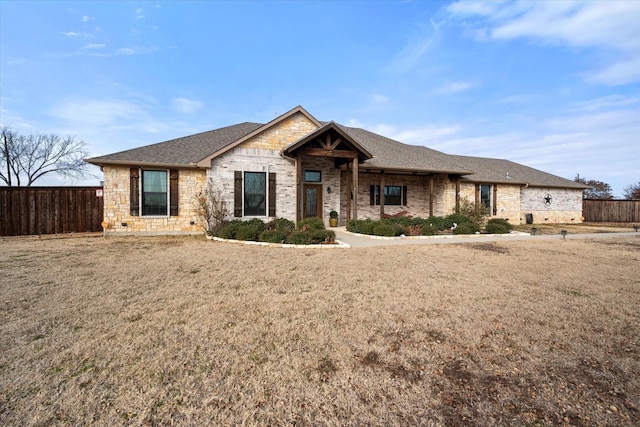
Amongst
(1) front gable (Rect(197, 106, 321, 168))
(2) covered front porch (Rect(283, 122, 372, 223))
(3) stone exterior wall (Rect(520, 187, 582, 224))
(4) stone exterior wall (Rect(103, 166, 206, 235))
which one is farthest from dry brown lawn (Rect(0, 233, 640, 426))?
(3) stone exterior wall (Rect(520, 187, 582, 224))

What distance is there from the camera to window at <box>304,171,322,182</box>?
47.4ft

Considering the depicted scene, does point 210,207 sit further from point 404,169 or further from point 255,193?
point 404,169

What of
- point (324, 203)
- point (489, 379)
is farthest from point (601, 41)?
point (489, 379)

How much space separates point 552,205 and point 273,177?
22214 millimetres

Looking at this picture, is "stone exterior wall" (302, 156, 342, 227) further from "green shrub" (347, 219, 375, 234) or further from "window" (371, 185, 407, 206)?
"window" (371, 185, 407, 206)

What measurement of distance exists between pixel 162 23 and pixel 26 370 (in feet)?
44.4

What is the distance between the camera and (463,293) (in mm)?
4535

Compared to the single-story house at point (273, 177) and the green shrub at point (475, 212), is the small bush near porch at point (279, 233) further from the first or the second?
the green shrub at point (475, 212)

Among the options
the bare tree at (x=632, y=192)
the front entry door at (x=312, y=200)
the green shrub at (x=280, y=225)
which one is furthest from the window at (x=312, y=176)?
the bare tree at (x=632, y=192)

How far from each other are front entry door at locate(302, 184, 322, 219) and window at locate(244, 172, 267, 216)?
88.4 inches

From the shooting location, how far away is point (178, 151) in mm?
13109

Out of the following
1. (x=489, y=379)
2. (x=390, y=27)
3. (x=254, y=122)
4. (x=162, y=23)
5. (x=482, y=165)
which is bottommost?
(x=489, y=379)

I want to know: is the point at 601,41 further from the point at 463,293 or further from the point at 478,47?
the point at 463,293

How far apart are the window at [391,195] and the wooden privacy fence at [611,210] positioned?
58.4ft
